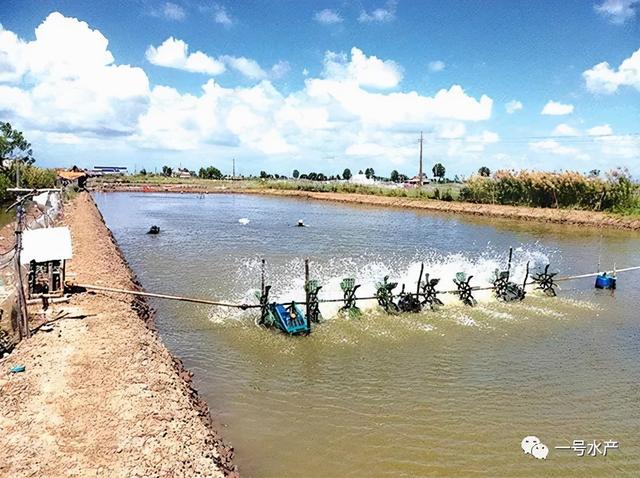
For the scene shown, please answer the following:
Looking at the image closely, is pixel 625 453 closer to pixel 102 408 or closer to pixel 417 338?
pixel 417 338

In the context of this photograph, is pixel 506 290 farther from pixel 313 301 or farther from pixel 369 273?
pixel 313 301

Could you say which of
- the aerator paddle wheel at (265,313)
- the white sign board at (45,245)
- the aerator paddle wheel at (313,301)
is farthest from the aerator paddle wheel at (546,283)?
the white sign board at (45,245)

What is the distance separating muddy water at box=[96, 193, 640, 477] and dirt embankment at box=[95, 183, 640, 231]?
19.5m

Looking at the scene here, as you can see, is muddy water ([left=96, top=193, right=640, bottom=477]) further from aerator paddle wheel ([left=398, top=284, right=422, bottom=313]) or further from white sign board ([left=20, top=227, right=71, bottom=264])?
white sign board ([left=20, top=227, right=71, bottom=264])

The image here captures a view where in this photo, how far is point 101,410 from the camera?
7117mm

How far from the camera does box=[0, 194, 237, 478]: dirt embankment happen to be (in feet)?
19.6

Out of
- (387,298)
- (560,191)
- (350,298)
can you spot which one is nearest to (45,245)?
(350,298)

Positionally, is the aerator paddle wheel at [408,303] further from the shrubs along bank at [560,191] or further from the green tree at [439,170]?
the green tree at [439,170]

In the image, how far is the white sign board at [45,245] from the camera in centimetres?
1158

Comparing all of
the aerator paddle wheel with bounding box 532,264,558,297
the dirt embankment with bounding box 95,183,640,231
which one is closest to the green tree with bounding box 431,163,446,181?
the dirt embankment with bounding box 95,183,640,231

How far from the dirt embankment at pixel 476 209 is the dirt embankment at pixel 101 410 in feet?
126

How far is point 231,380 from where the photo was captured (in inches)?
411

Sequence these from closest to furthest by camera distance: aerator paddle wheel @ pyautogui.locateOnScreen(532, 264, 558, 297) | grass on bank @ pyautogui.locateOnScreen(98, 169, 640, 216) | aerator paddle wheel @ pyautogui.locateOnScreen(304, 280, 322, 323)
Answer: aerator paddle wheel @ pyautogui.locateOnScreen(304, 280, 322, 323) → aerator paddle wheel @ pyautogui.locateOnScreen(532, 264, 558, 297) → grass on bank @ pyautogui.locateOnScreen(98, 169, 640, 216)

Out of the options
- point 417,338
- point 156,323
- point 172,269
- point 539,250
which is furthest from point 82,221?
point 539,250
